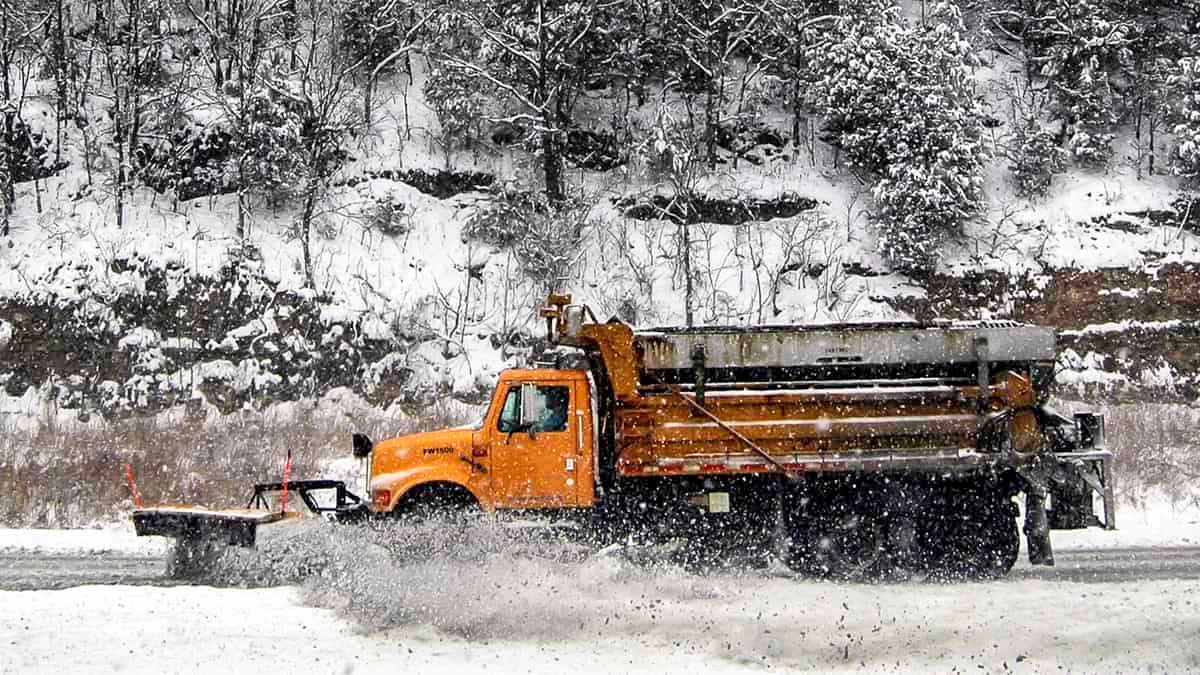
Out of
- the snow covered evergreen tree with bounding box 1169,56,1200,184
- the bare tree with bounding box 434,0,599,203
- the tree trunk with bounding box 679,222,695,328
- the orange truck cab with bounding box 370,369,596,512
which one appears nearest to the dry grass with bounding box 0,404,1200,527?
the tree trunk with bounding box 679,222,695,328

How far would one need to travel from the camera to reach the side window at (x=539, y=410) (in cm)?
1186

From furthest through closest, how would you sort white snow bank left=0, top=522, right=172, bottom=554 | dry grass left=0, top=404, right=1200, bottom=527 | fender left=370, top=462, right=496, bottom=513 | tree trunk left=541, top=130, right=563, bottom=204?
tree trunk left=541, top=130, right=563, bottom=204 → dry grass left=0, top=404, right=1200, bottom=527 → white snow bank left=0, top=522, right=172, bottom=554 → fender left=370, top=462, right=496, bottom=513

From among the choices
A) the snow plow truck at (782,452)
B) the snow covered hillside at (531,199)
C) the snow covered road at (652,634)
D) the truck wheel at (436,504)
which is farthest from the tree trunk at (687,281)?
the snow covered road at (652,634)

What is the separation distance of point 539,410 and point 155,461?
11055 mm

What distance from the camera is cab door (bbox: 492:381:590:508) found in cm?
1177

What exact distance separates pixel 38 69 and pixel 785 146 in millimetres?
22496

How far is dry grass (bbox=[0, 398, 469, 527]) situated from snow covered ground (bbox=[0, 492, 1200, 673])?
7.59 meters

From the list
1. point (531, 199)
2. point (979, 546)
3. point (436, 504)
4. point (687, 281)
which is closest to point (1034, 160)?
Result: point (687, 281)

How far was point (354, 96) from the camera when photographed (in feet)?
113

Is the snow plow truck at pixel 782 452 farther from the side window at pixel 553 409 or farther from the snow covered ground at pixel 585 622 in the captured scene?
the snow covered ground at pixel 585 622

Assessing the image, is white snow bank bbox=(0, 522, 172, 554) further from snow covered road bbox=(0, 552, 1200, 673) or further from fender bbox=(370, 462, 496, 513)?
snow covered road bbox=(0, 552, 1200, 673)

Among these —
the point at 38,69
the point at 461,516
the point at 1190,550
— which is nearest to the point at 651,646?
the point at 461,516

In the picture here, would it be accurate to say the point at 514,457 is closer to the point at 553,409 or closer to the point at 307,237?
the point at 553,409

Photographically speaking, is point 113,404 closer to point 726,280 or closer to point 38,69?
point 38,69
